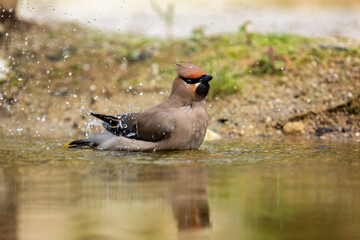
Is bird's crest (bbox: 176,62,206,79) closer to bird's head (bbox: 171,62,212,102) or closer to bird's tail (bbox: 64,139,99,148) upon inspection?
bird's head (bbox: 171,62,212,102)

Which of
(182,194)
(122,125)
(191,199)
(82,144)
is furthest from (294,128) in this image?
(191,199)

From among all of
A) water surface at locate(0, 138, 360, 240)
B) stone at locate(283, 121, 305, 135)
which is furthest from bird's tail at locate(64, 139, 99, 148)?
stone at locate(283, 121, 305, 135)

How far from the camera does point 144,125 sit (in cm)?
666

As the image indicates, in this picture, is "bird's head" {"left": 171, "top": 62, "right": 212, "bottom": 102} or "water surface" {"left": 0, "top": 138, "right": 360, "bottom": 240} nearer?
"water surface" {"left": 0, "top": 138, "right": 360, "bottom": 240}

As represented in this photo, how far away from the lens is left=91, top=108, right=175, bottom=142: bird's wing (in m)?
6.47

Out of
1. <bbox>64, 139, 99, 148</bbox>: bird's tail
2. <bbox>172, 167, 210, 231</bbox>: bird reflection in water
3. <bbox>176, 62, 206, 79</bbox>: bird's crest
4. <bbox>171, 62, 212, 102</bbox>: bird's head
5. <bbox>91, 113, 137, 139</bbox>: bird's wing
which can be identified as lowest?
<bbox>172, 167, 210, 231</bbox>: bird reflection in water

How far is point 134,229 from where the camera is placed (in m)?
3.46

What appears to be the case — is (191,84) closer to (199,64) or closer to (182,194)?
(182,194)

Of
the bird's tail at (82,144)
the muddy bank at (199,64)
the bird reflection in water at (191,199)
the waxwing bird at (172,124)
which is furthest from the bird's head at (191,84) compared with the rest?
the muddy bank at (199,64)

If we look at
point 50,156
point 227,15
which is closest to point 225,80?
point 50,156

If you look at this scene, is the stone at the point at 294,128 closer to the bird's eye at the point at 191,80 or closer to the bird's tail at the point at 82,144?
the bird's eye at the point at 191,80

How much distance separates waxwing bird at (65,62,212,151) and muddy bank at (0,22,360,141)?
1862 mm

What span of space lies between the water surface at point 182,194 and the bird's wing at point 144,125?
9.5 inches

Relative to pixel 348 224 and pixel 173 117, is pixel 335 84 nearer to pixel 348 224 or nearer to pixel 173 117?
pixel 173 117
